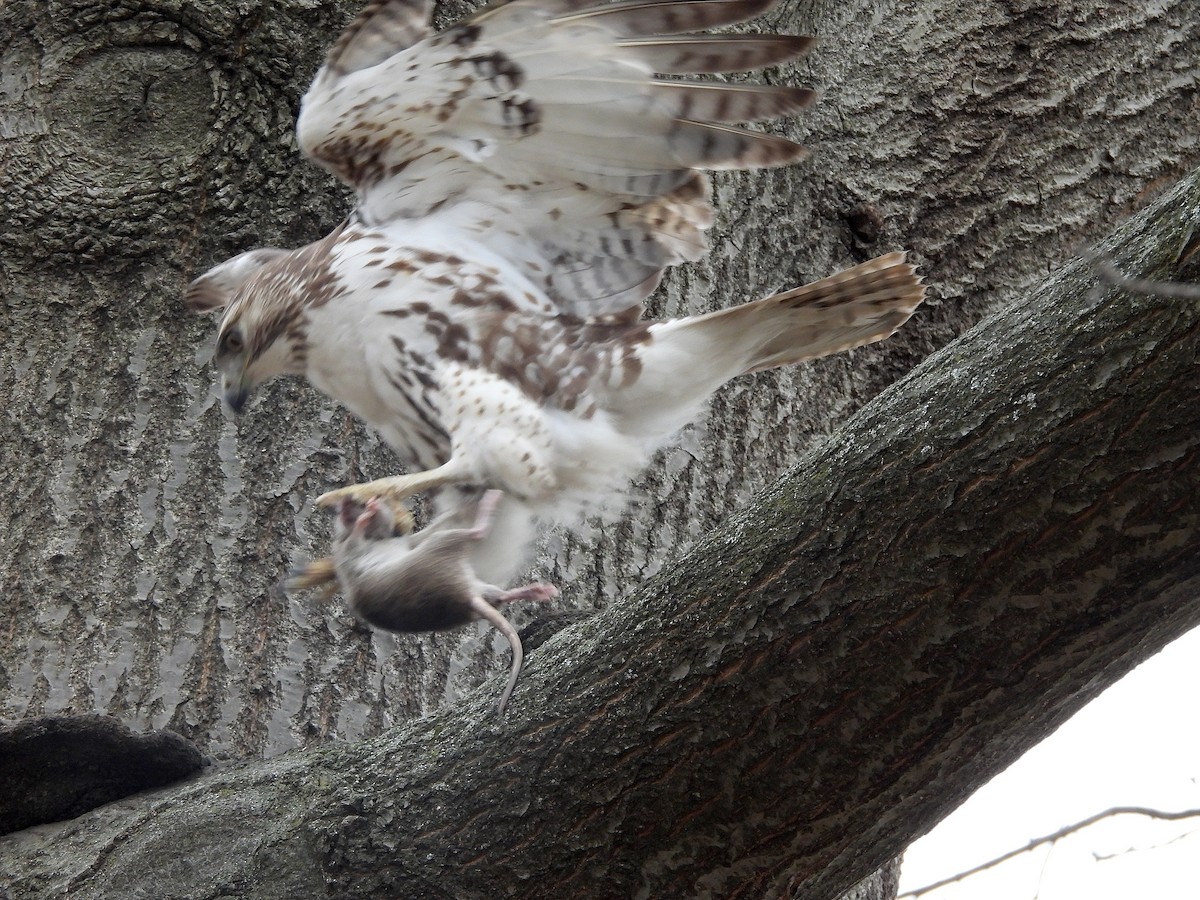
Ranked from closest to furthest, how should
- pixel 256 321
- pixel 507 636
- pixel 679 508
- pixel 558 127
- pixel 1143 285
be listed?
pixel 1143 285
pixel 507 636
pixel 558 127
pixel 256 321
pixel 679 508

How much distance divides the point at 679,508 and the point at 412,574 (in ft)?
2.47

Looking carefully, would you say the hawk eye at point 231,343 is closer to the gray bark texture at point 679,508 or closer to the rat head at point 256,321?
the rat head at point 256,321

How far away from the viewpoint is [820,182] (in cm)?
267

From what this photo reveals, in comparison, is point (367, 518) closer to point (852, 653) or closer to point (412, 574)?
point (412, 574)

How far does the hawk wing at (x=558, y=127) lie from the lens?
195 cm

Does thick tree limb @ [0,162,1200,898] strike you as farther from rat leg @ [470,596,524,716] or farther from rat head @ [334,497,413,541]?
rat head @ [334,497,413,541]

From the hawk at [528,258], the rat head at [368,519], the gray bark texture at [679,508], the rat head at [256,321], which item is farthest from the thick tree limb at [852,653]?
the rat head at [256,321]

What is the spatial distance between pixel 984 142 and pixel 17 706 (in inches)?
83.2

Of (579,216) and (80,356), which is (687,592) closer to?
(579,216)

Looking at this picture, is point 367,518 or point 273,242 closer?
point 367,518

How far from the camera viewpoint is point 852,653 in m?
1.31

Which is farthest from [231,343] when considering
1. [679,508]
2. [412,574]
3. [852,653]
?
[852,653]

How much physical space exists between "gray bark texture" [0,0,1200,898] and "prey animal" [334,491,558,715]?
22cm

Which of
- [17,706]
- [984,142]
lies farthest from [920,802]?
[984,142]
